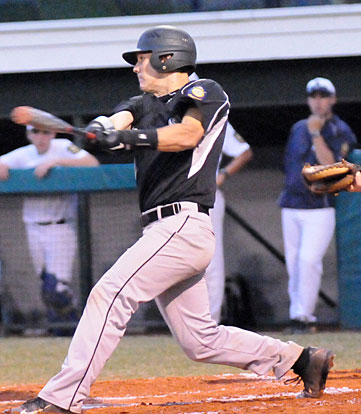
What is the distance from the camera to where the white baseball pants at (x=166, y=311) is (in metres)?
4.41

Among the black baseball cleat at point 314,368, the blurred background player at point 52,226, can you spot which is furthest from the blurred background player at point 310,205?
the black baseball cleat at point 314,368

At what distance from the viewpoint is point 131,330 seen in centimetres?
897

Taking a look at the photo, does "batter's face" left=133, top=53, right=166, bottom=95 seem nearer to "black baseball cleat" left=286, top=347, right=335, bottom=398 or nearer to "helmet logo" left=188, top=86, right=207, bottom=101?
"helmet logo" left=188, top=86, right=207, bottom=101

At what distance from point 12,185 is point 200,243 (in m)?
4.69

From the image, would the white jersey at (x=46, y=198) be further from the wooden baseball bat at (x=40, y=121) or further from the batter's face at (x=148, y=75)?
the wooden baseball bat at (x=40, y=121)

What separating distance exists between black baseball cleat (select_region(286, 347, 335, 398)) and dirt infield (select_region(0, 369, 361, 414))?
0.24 ft

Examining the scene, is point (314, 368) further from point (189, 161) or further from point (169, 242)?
point (189, 161)

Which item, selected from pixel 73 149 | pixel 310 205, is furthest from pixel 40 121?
pixel 73 149

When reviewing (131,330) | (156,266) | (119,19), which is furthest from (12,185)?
(156,266)

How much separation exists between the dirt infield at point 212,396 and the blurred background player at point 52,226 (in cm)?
282

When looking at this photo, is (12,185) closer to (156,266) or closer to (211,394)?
(211,394)

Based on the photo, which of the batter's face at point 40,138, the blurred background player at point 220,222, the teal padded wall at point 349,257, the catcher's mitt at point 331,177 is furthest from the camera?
the batter's face at point 40,138

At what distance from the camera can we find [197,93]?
4566 millimetres

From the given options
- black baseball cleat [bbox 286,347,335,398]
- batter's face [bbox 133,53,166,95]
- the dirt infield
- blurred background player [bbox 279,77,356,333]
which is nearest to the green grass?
blurred background player [bbox 279,77,356,333]
